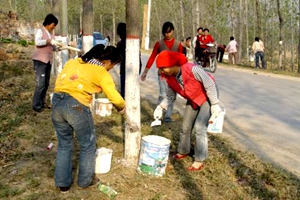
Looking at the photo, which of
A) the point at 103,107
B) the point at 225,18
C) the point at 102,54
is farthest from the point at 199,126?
the point at 225,18

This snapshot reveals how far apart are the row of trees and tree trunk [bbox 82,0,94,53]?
1744cm

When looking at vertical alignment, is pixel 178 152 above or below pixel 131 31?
below

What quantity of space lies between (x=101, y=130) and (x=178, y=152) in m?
1.56

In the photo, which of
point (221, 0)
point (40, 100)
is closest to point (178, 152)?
point (40, 100)

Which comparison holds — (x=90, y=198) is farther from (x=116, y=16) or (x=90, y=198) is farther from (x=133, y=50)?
(x=116, y=16)

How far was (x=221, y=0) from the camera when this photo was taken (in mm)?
31203

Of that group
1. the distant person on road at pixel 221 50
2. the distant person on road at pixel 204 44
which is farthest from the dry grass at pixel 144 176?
the distant person on road at pixel 221 50

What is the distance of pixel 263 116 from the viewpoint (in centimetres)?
760

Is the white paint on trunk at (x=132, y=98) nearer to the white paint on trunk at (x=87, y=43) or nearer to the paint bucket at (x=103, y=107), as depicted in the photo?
the white paint on trunk at (x=87, y=43)

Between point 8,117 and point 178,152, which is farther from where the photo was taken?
point 8,117

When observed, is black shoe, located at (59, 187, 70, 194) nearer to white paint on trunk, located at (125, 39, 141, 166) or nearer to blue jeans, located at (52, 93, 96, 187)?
blue jeans, located at (52, 93, 96, 187)

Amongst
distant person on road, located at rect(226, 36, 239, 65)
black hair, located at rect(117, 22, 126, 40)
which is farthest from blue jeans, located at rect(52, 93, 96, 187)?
distant person on road, located at rect(226, 36, 239, 65)

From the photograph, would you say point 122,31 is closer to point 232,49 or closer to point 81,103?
point 81,103

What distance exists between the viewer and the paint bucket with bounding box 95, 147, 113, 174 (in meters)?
4.12
